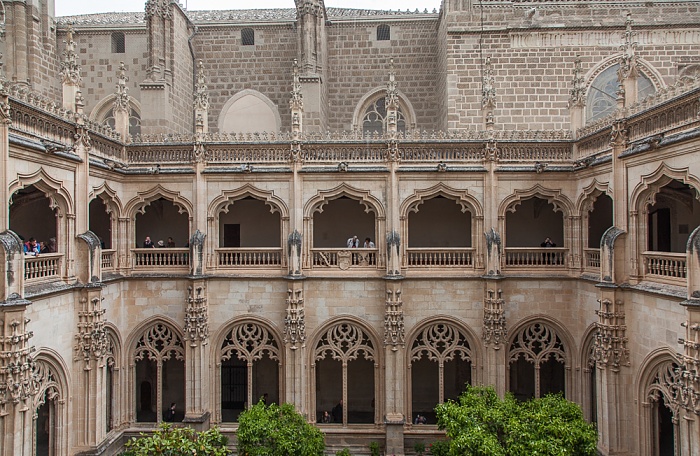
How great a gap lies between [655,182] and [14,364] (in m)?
15.6

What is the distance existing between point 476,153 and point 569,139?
3.07 metres

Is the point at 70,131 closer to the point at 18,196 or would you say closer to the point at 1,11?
the point at 18,196

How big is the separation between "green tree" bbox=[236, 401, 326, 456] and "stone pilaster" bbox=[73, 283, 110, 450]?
16.2 ft

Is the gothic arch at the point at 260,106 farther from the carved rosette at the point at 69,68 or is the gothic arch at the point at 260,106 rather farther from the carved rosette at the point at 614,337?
the carved rosette at the point at 614,337

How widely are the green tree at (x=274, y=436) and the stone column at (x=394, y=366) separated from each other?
4.39 metres

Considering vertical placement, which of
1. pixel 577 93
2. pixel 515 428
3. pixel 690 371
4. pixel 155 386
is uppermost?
pixel 577 93

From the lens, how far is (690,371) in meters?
11.5

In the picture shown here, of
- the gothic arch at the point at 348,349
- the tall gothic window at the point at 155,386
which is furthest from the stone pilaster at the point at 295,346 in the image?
the tall gothic window at the point at 155,386

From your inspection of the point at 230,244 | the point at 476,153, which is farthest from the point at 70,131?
the point at 476,153

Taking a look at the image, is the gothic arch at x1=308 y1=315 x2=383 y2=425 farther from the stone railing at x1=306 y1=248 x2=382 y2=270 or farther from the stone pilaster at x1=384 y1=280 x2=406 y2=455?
the stone railing at x1=306 y1=248 x2=382 y2=270

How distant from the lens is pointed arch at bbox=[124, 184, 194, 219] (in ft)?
63.4

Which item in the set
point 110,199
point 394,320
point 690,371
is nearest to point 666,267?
point 690,371

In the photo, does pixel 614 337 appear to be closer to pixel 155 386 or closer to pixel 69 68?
pixel 69 68

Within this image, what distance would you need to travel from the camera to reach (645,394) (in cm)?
1448
